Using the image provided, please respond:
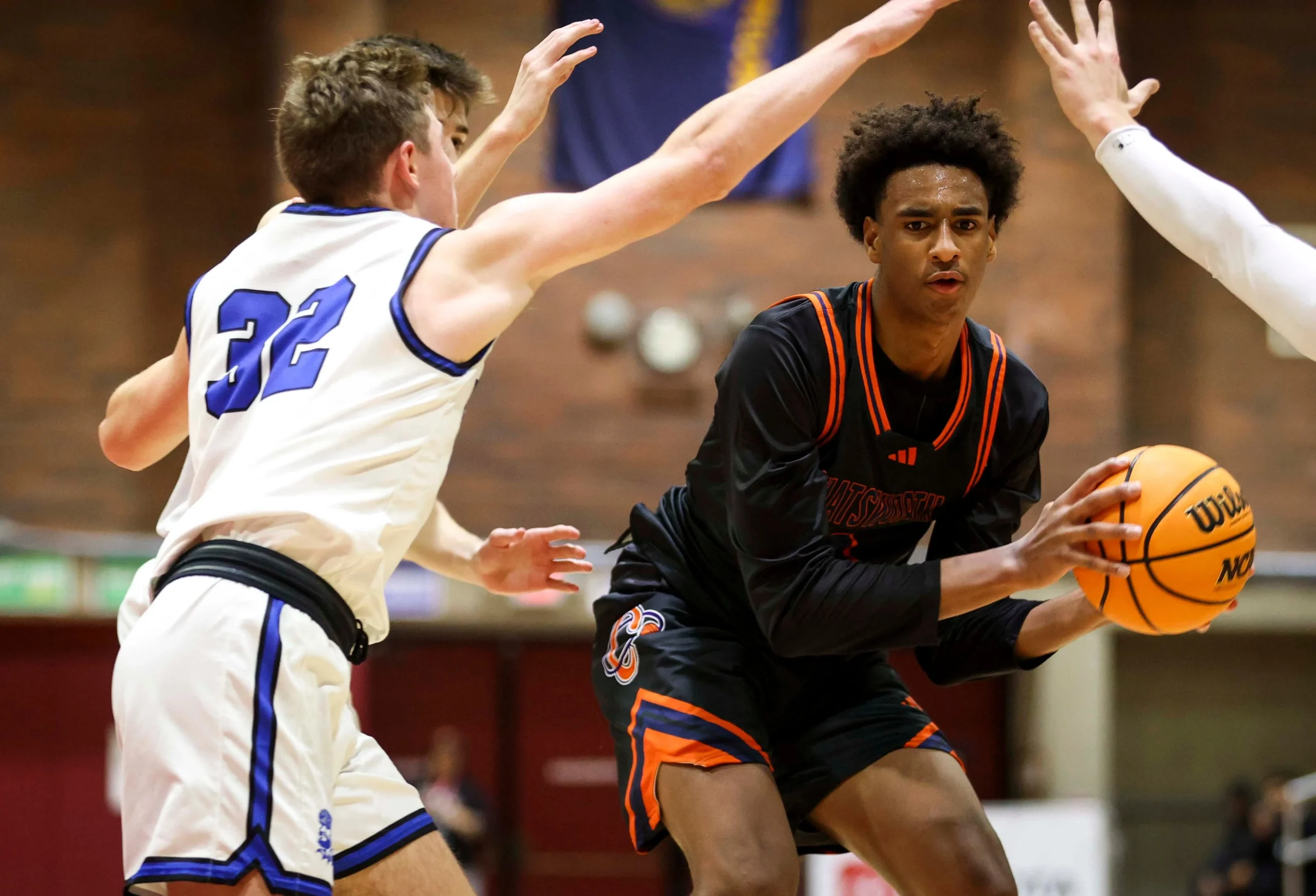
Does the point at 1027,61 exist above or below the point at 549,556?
above

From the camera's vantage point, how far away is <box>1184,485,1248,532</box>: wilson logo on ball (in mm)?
3123

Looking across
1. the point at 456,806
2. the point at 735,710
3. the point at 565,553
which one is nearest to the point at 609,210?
the point at 565,553

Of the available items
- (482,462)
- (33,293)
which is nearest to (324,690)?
(482,462)

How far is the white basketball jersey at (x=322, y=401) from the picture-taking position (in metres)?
2.74

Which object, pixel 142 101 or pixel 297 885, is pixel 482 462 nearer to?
pixel 142 101

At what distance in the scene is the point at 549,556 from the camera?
12.1ft

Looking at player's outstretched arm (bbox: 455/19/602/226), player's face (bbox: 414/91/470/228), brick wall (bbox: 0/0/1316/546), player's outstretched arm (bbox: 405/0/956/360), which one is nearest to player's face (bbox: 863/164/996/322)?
player's outstretched arm (bbox: 405/0/956/360)

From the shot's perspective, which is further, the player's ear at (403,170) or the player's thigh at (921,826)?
the player's thigh at (921,826)

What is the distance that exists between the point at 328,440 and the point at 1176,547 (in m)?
1.77

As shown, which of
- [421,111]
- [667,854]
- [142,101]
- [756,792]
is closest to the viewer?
[421,111]

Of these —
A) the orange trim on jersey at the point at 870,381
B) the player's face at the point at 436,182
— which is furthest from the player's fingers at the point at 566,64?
the orange trim on jersey at the point at 870,381

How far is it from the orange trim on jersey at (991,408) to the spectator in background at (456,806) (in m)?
7.41

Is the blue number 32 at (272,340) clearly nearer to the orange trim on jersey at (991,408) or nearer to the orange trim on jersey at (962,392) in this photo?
the orange trim on jersey at (962,392)

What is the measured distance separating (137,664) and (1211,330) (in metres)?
12.0
